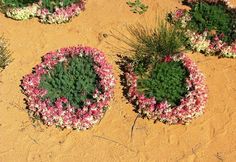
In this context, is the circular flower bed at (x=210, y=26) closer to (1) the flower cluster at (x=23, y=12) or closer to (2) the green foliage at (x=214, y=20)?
(2) the green foliage at (x=214, y=20)

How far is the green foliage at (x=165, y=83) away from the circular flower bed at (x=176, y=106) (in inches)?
5.5

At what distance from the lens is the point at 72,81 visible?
11758 millimetres

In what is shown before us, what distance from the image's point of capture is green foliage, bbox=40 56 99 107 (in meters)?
11.5

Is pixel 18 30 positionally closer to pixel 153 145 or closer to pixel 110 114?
pixel 110 114

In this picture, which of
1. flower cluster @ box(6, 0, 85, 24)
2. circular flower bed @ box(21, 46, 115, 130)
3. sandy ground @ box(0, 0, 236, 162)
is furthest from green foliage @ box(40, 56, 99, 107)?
flower cluster @ box(6, 0, 85, 24)

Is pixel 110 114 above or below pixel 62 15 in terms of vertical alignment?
below

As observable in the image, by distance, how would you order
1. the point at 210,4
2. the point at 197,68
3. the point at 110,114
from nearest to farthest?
the point at 110,114
the point at 197,68
the point at 210,4

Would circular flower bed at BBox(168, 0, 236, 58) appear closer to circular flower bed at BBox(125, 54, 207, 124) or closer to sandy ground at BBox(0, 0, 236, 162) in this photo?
sandy ground at BBox(0, 0, 236, 162)

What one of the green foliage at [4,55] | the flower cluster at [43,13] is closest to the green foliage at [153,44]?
the flower cluster at [43,13]

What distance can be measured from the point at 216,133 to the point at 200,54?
302cm

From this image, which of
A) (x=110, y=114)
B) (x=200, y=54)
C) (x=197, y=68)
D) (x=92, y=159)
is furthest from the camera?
(x=200, y=54)

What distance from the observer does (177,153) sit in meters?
10.9

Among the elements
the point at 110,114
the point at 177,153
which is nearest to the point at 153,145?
the point at 177,153

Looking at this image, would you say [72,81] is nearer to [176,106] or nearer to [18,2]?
[176,106]
